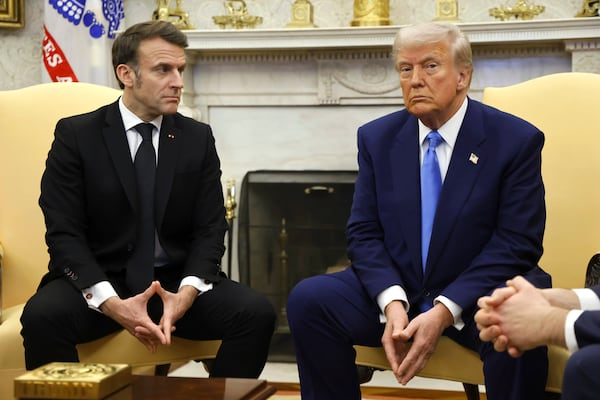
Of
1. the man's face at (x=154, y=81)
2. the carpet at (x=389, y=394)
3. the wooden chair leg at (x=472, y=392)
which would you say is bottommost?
the carpet at (x=389, y=394)

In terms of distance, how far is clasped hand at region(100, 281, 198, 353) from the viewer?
8.54ft

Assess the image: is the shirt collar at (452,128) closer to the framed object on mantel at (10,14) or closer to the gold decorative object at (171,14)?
the gold decorative object at (171,14)

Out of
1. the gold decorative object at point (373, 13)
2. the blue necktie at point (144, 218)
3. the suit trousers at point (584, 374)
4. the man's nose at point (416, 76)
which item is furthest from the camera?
the gold decorative object at point (373, 13)

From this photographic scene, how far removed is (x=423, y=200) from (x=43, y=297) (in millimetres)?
1119

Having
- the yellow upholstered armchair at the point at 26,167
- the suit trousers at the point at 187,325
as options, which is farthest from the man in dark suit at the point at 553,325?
the yellow upholstered armchair at the point at 26,167

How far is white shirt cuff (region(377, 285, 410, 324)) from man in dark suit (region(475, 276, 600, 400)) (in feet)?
1.25

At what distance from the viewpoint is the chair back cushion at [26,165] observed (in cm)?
314

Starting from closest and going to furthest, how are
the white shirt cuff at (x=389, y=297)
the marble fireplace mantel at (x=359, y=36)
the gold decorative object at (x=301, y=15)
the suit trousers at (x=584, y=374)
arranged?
the suit trousers at (x=584, y=374) < the white shirt cuff at (x=389, y=297) < the marble fireplace mantel at (x=359, y=36) < the gold decorative object at (x=301, y=15)

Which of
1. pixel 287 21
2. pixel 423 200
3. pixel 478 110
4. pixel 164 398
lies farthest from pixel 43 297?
pixel 287 21

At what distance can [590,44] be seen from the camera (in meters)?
4.13

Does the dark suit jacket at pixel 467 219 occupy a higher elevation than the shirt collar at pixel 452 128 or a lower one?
lower

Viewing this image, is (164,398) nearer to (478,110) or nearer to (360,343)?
(360,343)

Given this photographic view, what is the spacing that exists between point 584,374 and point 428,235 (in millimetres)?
849

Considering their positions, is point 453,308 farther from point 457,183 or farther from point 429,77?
point 429,77
